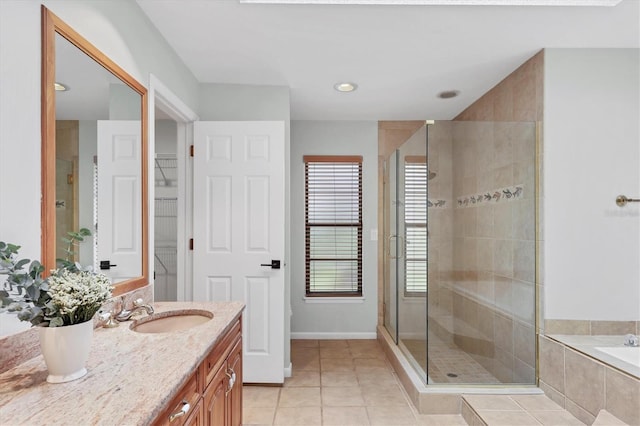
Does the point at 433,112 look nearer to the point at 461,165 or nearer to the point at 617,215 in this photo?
the point at 461,165

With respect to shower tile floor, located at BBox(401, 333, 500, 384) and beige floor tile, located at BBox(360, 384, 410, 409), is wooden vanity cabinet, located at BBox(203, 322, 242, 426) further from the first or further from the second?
shower tile floor, located at BBox(401, 333, 500, 384)

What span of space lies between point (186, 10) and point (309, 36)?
0.74 meters

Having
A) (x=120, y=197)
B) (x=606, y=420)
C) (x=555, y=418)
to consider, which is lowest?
(x=555, y=418)

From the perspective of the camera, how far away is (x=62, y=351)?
3.27 feet

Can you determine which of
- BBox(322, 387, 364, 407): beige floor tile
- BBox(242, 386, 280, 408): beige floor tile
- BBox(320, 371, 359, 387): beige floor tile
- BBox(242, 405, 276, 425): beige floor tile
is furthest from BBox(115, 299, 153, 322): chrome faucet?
BBox(320, 371, 359, 387): beige floor tile

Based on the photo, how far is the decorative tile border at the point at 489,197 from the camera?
9.00ft

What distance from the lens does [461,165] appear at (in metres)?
2.89

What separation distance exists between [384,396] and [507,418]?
2.93 feet

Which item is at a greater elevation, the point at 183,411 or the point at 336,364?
the point at 183,411

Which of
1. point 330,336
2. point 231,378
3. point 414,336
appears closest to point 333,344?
point 330,336

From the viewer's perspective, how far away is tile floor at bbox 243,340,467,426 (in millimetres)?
2449

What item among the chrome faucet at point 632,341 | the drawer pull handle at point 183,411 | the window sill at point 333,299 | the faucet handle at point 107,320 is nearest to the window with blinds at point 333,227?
the window sill at point 333,299

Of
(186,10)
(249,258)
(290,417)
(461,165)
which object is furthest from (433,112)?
(290,417)

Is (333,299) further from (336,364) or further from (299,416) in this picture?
(299,416)
